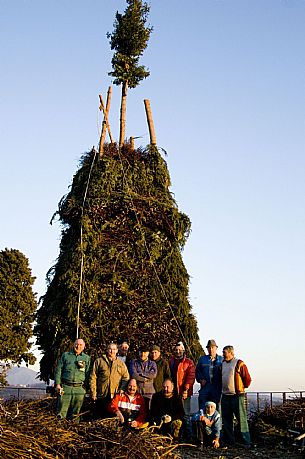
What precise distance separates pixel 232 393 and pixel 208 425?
35.5 inches

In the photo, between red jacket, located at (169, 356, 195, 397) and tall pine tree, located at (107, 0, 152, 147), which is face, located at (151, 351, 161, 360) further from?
tall pine tree, located at (107, 0, 152, 147)

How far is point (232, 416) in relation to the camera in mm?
9734

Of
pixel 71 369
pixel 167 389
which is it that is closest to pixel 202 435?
pixel 167 389

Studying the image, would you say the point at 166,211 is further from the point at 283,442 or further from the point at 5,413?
the point at 5,413

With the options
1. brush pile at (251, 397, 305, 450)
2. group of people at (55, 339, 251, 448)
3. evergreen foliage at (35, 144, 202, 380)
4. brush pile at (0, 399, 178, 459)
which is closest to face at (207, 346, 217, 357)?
group of people at (55, 339, 251, 448)

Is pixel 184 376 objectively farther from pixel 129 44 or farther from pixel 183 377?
pixel 129 44

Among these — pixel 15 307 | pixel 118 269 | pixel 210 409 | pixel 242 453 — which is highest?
pixel 15 307

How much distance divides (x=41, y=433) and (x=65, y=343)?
7.46 meters

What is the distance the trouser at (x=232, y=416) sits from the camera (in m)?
9.60

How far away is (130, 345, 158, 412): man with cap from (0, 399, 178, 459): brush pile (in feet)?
12.2

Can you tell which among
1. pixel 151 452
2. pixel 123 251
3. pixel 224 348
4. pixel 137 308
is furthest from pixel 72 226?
pixel 151 452

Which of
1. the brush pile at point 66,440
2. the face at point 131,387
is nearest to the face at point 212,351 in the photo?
the face at point 131,387

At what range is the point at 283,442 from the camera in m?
9.83

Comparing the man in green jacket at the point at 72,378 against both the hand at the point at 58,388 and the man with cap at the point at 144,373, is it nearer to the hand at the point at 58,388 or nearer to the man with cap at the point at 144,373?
the hand at the point at 58,388
